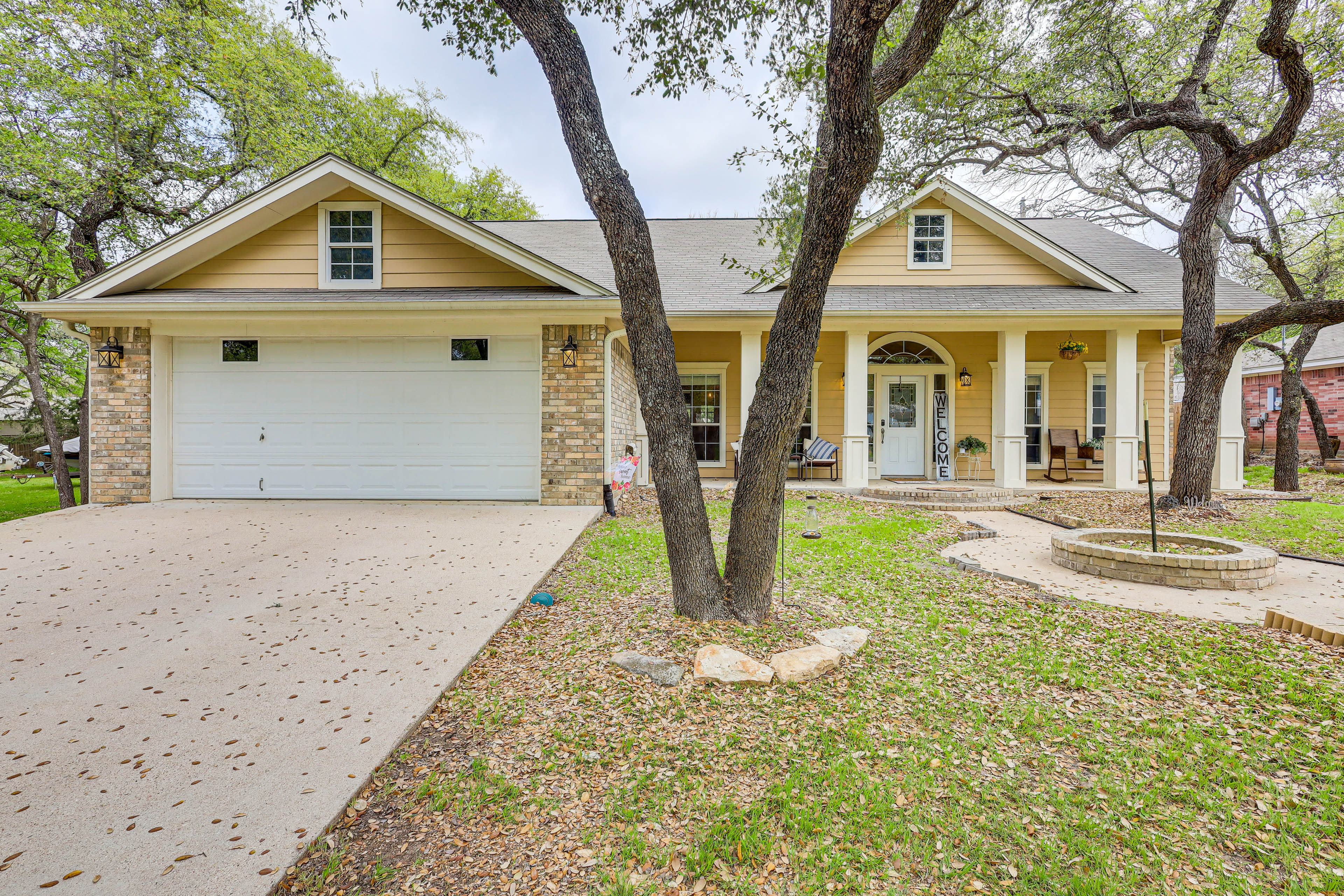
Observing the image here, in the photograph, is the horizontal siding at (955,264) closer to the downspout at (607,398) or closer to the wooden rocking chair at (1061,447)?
the wooden rocking chair at (1061,447)

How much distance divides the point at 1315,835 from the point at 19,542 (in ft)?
29.9

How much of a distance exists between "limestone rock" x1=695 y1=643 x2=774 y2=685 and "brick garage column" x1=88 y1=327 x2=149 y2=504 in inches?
331

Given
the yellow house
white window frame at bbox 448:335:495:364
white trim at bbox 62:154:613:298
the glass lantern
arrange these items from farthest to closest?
white window frame at bbox 448:335:495:364, the yellow house, white trim at bbox 62:154:613:298, the glass lantern

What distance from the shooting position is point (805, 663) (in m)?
2.85

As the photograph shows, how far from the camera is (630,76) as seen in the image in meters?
5.00

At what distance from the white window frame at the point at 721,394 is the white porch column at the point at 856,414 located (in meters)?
2.30

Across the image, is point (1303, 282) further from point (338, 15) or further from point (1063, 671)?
point (338, 15)

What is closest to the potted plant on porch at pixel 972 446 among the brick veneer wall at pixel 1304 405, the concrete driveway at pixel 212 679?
the concrete driveway at pixel 212 679

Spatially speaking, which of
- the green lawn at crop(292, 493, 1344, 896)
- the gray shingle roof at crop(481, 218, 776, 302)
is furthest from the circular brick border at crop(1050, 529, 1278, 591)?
the gray shingle roof at crop(481, 218, 776, 302)

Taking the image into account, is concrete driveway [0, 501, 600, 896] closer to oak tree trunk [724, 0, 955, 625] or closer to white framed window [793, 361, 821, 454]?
oak tree trunk [724, 0, 955, 625]

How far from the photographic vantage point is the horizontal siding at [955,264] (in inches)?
384

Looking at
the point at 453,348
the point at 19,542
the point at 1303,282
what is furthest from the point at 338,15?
the point at 1303,282

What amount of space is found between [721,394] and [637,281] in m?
7.64

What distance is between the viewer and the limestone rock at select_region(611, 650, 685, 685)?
279cm
